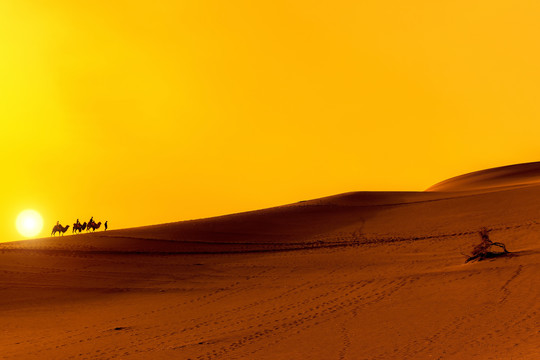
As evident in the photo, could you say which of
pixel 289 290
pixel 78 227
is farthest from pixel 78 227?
pixel 289 290

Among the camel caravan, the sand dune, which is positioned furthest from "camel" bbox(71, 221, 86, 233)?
the sand dune

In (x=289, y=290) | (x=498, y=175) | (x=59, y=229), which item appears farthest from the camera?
(x=498, y=175)

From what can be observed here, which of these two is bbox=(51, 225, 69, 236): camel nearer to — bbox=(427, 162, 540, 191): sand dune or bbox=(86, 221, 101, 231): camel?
bbox=(86, 221, 101, 231): camel

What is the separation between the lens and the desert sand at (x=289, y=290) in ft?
39.8

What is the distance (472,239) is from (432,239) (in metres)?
2.05

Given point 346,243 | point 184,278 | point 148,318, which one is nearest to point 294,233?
point 346,243

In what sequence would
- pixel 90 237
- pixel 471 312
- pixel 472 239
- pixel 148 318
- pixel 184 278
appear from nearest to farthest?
1. pixel 471 312
2. pixel 148 318
3. pixel 184 278
4. pixel 472 239
5. pixel 90 237

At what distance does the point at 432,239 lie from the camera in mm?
27359

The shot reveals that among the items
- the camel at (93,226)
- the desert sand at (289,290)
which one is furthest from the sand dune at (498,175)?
the camel at (93,226)

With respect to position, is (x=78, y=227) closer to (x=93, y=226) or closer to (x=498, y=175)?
(x=93, y=226)

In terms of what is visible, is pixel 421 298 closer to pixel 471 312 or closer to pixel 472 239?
pixel 471 312

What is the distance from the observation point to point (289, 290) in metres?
18.9

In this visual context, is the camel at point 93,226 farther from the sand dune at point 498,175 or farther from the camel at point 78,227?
the sand dune at point 498,175

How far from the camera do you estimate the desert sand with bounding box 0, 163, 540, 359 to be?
39.8 ft
